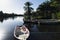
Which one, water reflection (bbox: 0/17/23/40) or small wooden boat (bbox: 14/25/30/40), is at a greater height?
small wooden boat (bbox: 14/25/30/40)

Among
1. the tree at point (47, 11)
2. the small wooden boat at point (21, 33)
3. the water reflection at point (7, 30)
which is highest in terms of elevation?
the small wooden boat at point (21, 33)

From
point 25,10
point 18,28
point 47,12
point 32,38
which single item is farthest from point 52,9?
point 18,28

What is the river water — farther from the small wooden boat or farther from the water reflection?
the small wooden boat

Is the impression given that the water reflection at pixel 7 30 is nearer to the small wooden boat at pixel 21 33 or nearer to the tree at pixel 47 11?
the tree at pixel 47 11

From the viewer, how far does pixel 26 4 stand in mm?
58688

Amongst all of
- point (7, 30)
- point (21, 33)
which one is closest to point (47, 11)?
point (7, 30)

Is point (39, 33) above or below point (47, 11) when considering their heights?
below

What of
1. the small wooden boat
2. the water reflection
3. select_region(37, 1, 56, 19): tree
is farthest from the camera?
select_region(37, 1, 56, 19): tree

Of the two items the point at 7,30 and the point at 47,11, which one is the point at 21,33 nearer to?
the point at 7,30

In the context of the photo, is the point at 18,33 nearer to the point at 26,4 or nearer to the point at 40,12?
the point at 40,12

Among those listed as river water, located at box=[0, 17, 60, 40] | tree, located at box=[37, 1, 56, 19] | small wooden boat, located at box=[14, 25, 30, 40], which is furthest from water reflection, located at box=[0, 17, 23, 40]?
small wooden boat, located at box=[14, 25, 30, 40]

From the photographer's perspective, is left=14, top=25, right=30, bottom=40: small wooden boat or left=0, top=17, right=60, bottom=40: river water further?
left=0, top=17, right=60, bottom=40: river water

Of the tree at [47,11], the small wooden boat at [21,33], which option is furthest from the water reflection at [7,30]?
the small wooden boat at [21,33]

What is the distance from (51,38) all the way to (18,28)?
11.2 meters
